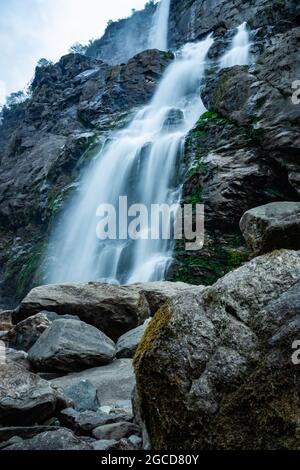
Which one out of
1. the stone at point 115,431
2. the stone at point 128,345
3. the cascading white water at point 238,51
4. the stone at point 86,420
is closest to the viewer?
the stone at point 115,431

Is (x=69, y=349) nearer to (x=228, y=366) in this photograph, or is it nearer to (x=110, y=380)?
(x=110, y=380)

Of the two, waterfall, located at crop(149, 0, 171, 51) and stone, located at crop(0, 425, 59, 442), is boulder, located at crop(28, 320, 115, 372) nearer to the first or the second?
stone, located at crop(0, 425, 59, 442)

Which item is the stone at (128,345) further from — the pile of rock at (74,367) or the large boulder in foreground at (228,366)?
the large boulder in foreground at (228,366)

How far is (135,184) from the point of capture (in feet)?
74.3

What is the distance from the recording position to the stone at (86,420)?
3715mm

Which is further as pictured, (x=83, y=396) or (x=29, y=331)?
(x=29, y=331)

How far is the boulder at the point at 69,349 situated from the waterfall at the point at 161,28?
48.7 m

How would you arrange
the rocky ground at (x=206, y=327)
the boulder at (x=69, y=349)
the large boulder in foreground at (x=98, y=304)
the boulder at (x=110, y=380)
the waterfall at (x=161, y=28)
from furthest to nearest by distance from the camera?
the waterfall at (x=161, y=28), the large boulder in foreground at (x=98, y=304), the boulder at (x=69, y=349), the boulder at (x=110, y=380), the rocky ground at (x=206, y=327)

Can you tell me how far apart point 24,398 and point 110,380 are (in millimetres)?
2241

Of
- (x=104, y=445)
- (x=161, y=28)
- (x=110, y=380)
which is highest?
(x=161, y=28)

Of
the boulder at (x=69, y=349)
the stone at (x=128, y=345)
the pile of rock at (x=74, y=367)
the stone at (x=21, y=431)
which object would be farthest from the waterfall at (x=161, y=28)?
the stone at (x=21, y=431)

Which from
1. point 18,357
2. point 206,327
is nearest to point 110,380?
point 18,357
